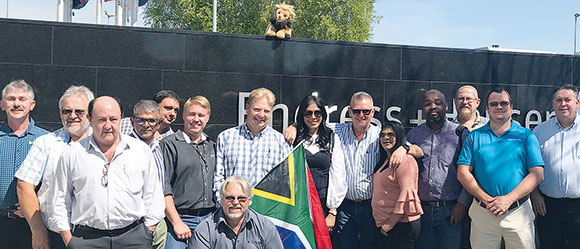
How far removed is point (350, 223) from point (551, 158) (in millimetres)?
1888

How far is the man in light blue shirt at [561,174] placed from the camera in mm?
5634

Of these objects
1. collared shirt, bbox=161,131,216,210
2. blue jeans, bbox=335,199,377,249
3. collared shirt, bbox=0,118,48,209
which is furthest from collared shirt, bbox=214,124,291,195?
collared shirt, bbox=0,118,48,209

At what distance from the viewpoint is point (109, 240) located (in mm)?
4141

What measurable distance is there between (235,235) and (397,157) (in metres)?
1.54

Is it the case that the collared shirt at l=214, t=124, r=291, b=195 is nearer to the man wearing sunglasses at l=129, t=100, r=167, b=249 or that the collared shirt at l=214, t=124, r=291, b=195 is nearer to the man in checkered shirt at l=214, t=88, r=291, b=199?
the man in checkered shirt at l=214, t=88, r=291, b=199

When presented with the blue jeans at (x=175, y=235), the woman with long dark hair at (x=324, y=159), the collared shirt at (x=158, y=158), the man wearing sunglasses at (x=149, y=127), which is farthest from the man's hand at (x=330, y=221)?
the collared shirt at (x=158, y=158)

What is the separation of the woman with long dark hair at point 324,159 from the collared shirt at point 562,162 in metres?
1.87

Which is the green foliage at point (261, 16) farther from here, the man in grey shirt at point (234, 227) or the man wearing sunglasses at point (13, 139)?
the man in grey shirt at point (234, 227)

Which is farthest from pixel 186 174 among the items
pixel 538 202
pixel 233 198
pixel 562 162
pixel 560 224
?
pixel 560 224

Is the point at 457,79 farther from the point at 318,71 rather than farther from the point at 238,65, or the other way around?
the point at 238,65

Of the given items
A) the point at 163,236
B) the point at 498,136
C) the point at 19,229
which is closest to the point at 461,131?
the point at 498,136

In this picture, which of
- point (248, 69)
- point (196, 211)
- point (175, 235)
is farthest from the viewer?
point (248, 69)

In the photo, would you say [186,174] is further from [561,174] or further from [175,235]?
[561,174]

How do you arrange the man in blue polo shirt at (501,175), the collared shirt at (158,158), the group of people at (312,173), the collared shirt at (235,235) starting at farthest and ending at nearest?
the man in blue polo shirt at (501,175)
the collared shirt at (158,158)
the collared shirt at (235,235)
the group of people at (312,173)
